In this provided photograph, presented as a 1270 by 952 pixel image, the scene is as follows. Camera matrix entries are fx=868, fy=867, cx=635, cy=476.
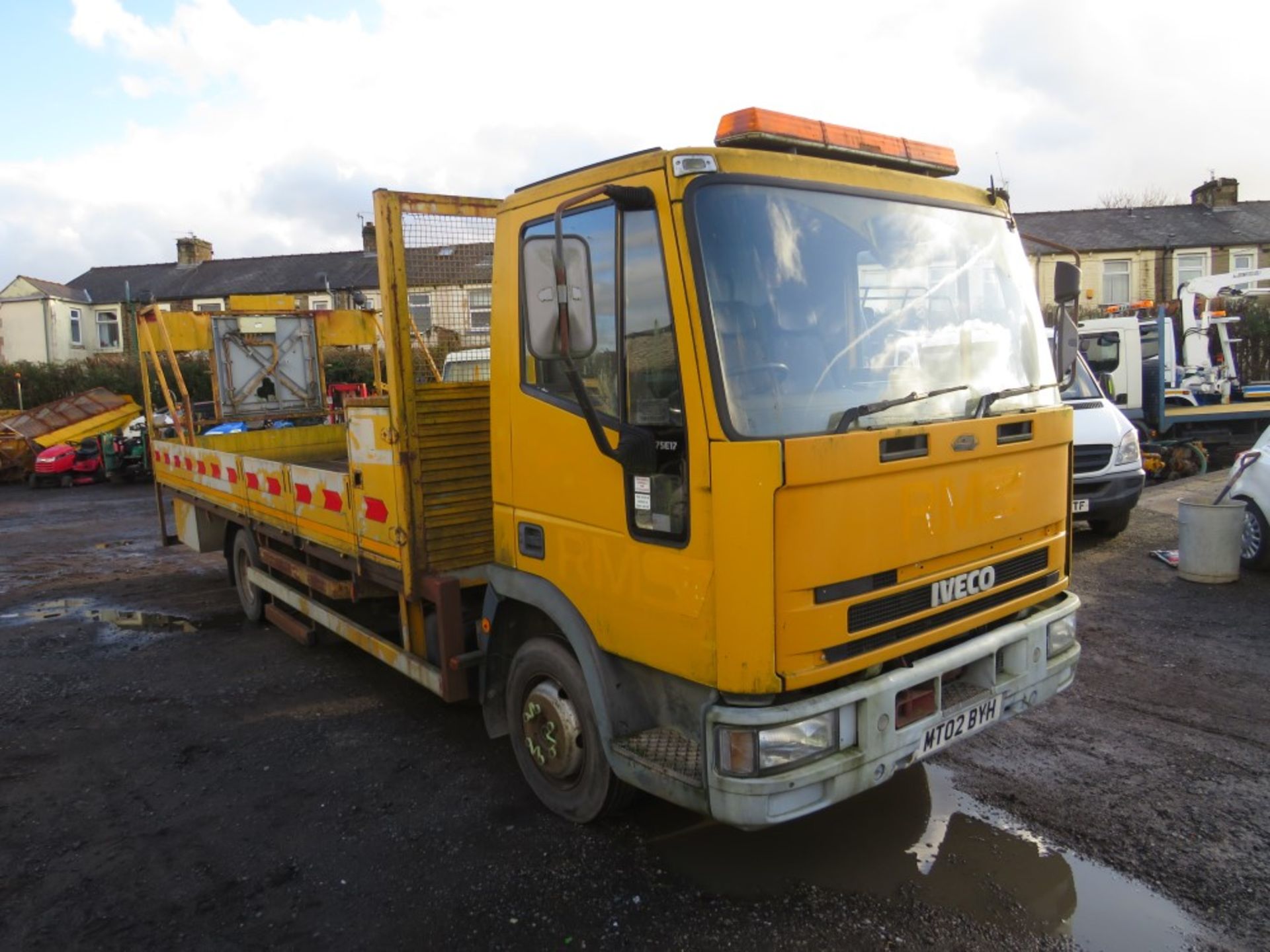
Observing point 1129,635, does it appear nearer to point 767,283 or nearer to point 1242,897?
point 1242,897

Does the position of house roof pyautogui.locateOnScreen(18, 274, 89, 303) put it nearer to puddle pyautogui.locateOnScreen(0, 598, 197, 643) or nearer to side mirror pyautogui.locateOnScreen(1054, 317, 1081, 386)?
puddle pyautogui.locateOnScreen(0, 598, 197, 643)

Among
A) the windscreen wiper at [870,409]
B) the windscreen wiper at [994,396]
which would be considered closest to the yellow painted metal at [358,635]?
the windscreen wiper at [870,409]

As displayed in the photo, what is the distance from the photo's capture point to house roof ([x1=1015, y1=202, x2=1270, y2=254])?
31.3 meters

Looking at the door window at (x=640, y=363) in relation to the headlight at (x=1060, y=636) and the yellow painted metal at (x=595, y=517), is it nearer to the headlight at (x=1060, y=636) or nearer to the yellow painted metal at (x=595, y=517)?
the yellow painted metal at (x=595, y=517)

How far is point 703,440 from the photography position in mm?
2697

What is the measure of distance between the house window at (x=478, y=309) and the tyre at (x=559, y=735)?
1.45 meters

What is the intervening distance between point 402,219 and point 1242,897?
14.0 feet

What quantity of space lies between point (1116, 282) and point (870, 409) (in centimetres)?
3431

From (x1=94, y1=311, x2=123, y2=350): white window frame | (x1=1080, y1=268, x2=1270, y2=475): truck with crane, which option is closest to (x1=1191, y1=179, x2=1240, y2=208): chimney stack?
(x1=1080, y1=268, x2=1270, y2=475): truck with crane

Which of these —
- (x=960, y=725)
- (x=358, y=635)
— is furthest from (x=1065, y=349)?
(x=358, y=635)

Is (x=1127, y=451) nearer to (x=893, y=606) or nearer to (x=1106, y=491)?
(x=1106, y=491)

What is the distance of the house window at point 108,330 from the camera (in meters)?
37.8

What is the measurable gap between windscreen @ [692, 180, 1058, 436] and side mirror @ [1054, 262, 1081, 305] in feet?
1.16

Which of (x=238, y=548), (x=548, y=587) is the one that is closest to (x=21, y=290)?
(x=238, y=548)
